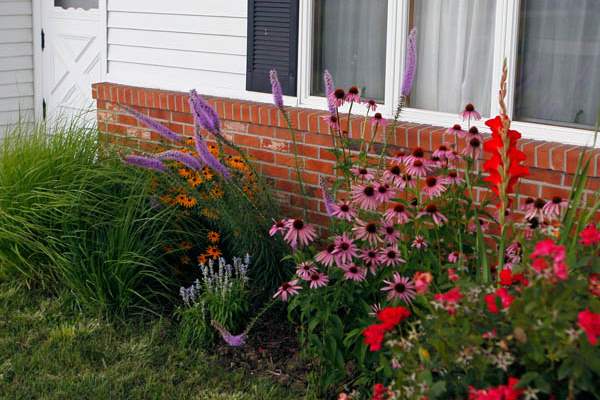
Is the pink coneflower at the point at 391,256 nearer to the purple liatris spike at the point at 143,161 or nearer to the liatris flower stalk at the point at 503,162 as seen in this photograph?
the liatris flower stalk at the point at 503,162

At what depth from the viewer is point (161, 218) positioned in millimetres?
5641

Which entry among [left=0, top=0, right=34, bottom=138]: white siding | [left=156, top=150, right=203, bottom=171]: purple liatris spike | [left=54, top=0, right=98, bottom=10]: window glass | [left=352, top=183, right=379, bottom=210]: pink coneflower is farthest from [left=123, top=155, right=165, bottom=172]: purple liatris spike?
[left=0, top=0, right=34, bottom=138]: white siding

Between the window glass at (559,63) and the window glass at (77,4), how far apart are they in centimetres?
461

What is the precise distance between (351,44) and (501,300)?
282 cm

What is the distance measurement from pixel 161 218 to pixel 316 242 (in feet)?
2.97

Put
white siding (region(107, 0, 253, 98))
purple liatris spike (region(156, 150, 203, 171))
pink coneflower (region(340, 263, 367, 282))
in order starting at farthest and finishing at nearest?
white siding (region(107, 0, 253, 98)) → purple liatris spike (region(156, 150, 203, 171)) → pink coneflower (region(340, 263, 367, 282))

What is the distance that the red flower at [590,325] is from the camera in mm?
2928

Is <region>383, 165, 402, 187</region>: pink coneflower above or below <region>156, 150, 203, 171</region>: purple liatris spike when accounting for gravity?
above

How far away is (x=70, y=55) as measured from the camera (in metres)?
8.62

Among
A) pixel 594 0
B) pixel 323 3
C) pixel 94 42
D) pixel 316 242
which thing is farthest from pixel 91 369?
pixel 94 42

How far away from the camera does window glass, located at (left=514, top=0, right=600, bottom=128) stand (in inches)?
188

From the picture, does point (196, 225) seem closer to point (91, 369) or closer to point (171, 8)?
point (91, 369)

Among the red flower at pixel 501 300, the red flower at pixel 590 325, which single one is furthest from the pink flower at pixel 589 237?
the red flower at pixel 590 325

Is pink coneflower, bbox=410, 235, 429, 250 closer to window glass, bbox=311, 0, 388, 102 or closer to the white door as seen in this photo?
window glass, bbox=311, 0, 388, 102
